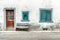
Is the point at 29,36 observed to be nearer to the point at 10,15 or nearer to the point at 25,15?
the point at 25,15

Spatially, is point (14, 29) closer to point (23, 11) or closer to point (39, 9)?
point (23, 11)

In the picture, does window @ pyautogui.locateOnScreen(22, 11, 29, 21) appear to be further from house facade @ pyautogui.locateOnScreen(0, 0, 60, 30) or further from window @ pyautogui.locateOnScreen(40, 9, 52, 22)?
window @ pyautogui.locateOnScreen(40, 9, 52, 22)

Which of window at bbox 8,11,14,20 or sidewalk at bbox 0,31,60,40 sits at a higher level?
window at bbox 8,11,14,20

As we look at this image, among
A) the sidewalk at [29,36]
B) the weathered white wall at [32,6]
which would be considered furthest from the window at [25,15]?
the sidewalk at [29,36]

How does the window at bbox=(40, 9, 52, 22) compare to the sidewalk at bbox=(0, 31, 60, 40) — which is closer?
the sidewalk at bbox=(0, 31, 60, 40)

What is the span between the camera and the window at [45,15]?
53.7 feet

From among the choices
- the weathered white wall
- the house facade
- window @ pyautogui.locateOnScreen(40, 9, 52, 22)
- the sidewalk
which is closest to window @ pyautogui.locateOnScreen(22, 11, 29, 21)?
the house facade

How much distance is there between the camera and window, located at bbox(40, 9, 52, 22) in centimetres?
1638

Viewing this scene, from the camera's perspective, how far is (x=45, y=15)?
1648 centimetres

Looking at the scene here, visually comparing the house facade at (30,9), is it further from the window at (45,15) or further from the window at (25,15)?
the window at (45,15)

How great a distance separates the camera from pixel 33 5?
53.3 ft

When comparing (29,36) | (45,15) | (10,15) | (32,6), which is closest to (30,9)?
(32,6)

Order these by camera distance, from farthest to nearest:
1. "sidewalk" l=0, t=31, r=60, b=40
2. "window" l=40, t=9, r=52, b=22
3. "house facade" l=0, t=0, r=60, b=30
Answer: "window" l=40, t=9, r=52, b=22 → "house facade" l=0, t=0, r=60, b=30 → "sidewalk" l=0, t=31, r=60, b=40

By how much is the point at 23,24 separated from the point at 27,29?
63 cm
